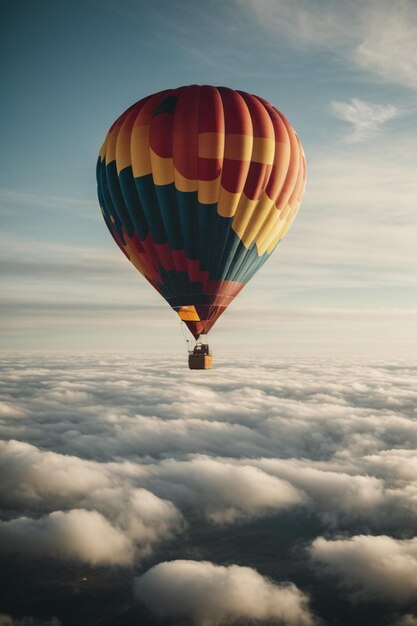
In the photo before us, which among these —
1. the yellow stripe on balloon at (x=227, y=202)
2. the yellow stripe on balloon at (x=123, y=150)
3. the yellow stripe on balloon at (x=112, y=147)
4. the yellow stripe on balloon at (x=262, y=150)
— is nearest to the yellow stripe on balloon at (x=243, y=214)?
the yellow stripe on balloon at (x=227, y=202)

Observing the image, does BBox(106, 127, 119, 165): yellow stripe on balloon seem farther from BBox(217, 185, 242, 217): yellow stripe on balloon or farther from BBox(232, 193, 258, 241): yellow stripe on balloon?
BBox(232, 193, 258, 241): yellow stripe on balloon

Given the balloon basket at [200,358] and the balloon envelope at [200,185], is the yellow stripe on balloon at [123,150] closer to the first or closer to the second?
the balloon envelope at [200,185]

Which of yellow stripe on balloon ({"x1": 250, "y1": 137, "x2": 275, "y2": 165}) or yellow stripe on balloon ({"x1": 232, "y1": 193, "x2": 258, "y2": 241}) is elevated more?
yellow stripe on balloon ({"x1": 250, "y1": 137, "x2": 275, "y2": 165})

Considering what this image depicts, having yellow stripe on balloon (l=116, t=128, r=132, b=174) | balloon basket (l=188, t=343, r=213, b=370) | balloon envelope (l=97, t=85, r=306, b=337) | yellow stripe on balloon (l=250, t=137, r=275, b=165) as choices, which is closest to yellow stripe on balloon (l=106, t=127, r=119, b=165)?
balloon envelope (l=97, t=85, r=306, b=337)

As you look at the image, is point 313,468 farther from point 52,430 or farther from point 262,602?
point 52,430

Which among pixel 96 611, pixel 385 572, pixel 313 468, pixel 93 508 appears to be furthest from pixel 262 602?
pixel 313 468

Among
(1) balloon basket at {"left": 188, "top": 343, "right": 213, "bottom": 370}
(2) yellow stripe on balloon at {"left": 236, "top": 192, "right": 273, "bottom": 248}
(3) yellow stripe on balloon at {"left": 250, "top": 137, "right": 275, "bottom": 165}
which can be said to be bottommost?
(1) balloon basket at {"left": 188, "top": 343, "right": 213, "bottom": 370}

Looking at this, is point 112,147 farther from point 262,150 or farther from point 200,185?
point 262,150
